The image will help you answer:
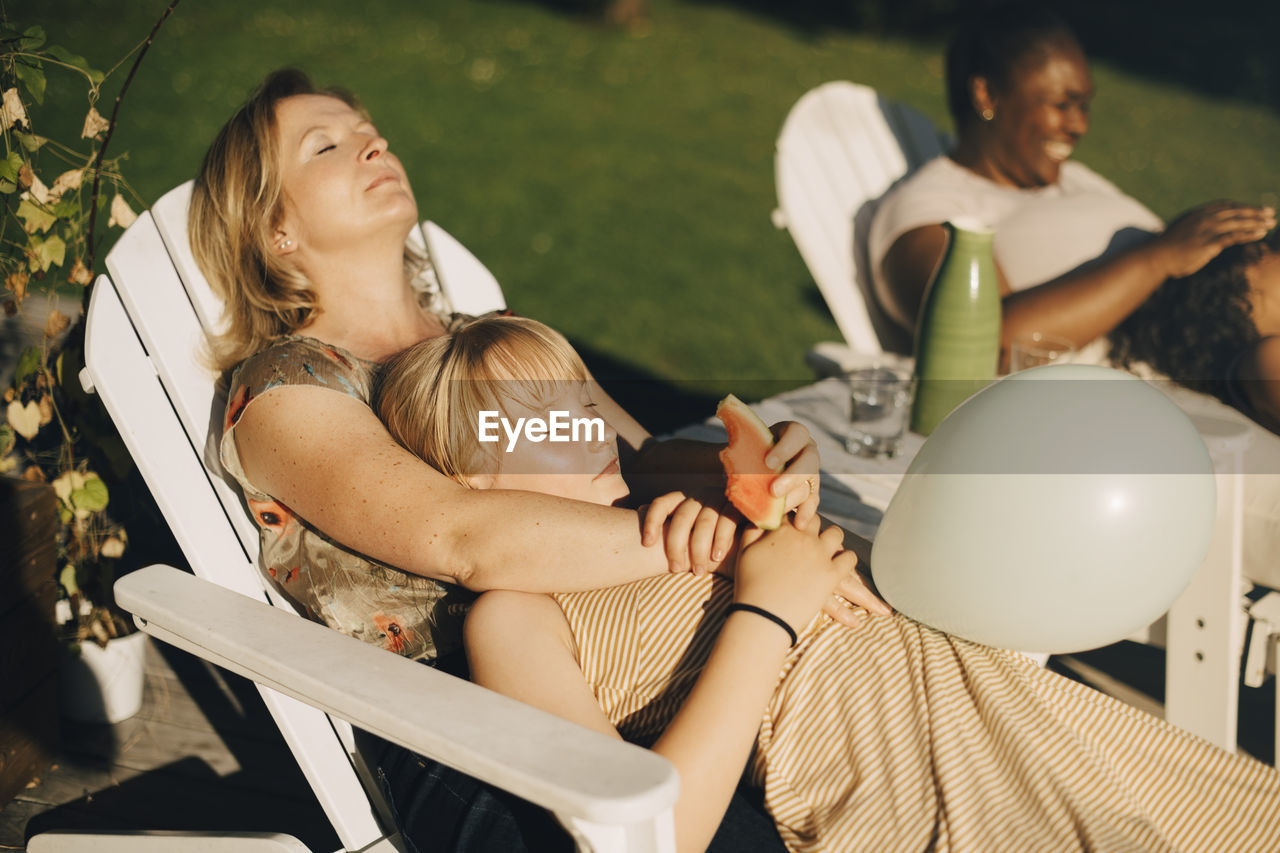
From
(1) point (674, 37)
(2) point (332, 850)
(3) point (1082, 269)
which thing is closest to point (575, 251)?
(3) point (1082, 269)

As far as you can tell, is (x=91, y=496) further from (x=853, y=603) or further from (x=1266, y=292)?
(x=1266, y=292)

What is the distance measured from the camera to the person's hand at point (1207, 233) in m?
2.71

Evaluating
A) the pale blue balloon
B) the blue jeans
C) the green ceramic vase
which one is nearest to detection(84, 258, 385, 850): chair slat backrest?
the blue jeans

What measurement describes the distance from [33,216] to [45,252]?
7cm

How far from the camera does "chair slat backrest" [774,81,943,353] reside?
339cm

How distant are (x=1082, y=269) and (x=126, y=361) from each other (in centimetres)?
252

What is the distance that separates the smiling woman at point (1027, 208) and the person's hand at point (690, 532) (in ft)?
5.28

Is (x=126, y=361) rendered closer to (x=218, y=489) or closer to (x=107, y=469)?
(x=218, y=489)

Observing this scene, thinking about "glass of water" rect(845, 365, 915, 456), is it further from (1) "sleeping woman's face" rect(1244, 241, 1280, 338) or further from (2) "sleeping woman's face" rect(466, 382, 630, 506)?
(1) "sleeping woman's face" rect(1244, 241, 1280, 338)

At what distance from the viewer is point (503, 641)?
1468 mm

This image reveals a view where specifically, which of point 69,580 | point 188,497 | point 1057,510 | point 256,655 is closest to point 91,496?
point 69,580

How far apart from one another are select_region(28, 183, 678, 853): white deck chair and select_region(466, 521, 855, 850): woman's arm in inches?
6.1

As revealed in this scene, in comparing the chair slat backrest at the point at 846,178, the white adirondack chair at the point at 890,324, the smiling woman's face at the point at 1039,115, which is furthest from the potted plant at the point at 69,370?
the smiling woman's face at the point at 1039,115

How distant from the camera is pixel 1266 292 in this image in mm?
2564
